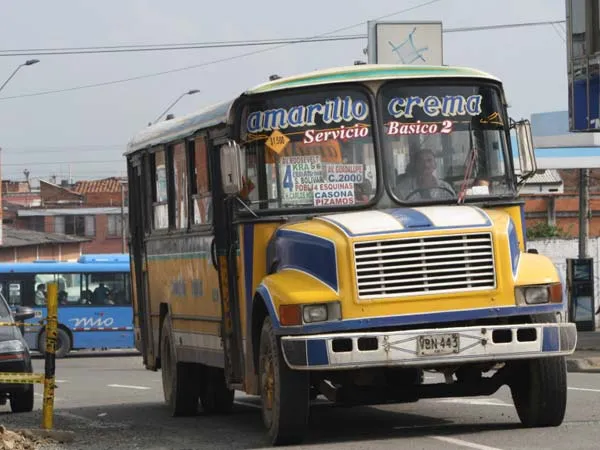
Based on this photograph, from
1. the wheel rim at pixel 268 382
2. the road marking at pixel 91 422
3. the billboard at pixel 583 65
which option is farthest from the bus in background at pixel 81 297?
the wheel rim at pixel 268 382

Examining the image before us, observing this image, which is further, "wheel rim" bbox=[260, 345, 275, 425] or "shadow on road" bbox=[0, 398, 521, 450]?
"shadow on road" bbox=[0, 398, 521, 450]

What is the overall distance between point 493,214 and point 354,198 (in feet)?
3.63

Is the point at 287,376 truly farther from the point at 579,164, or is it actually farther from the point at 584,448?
the point at 579,164

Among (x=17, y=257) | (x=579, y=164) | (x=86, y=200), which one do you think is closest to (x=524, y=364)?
(x=579, y=164)

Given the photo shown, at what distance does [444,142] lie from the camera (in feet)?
40.5

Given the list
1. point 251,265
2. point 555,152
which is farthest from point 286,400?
point 555,152

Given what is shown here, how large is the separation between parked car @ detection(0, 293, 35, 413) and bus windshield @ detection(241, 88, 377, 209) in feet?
19.5

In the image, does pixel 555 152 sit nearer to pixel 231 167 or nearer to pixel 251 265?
pixel 251 265

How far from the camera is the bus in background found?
4250 cm

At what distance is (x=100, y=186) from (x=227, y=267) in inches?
3956

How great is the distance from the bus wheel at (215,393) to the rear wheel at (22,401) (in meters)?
2.57

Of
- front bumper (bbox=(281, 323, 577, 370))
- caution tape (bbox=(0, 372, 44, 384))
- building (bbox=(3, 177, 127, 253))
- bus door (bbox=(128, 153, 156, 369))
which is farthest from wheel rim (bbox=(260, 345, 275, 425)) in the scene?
building (bbox=(3, 177, 127, 253))

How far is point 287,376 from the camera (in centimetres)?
1130

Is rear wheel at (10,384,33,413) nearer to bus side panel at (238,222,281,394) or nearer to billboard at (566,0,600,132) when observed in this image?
bus side panel at (238,222,281,394)
